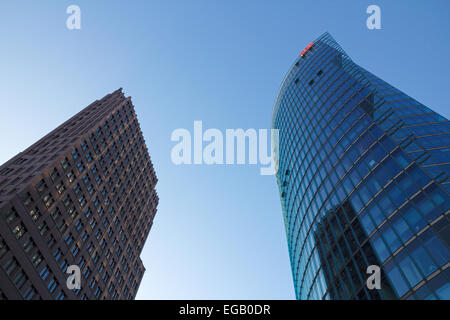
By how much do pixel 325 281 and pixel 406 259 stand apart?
13529 mm

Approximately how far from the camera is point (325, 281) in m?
35.1

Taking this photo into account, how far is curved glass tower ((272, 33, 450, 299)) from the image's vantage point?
76.3 ft

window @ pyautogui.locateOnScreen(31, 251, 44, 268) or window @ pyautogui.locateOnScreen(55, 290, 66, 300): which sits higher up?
window @ pyautogui.locateOnScreen(31, 251, 44, 268)

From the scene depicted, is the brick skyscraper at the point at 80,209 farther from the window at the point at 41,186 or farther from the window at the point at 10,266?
the window at the point at 10,266

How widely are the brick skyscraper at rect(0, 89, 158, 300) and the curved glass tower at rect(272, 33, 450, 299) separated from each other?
132 feet

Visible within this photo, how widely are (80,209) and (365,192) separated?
53024 mm

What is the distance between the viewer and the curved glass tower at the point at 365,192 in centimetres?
2327

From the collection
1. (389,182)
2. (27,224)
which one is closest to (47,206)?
(27,224)

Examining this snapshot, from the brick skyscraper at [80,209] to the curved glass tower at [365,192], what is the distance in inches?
1583

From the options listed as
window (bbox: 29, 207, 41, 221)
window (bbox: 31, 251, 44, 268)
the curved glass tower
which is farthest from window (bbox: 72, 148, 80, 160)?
the curved glass tower

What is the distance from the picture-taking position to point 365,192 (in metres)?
32.0

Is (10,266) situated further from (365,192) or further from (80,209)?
(365,192)

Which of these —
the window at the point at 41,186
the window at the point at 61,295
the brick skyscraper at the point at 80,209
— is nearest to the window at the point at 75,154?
the brick skyscraper at the point at 80,209

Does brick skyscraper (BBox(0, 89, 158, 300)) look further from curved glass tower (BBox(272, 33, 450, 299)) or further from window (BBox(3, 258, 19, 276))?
curved glass tower (BBox(272, 33, 450, 299))
